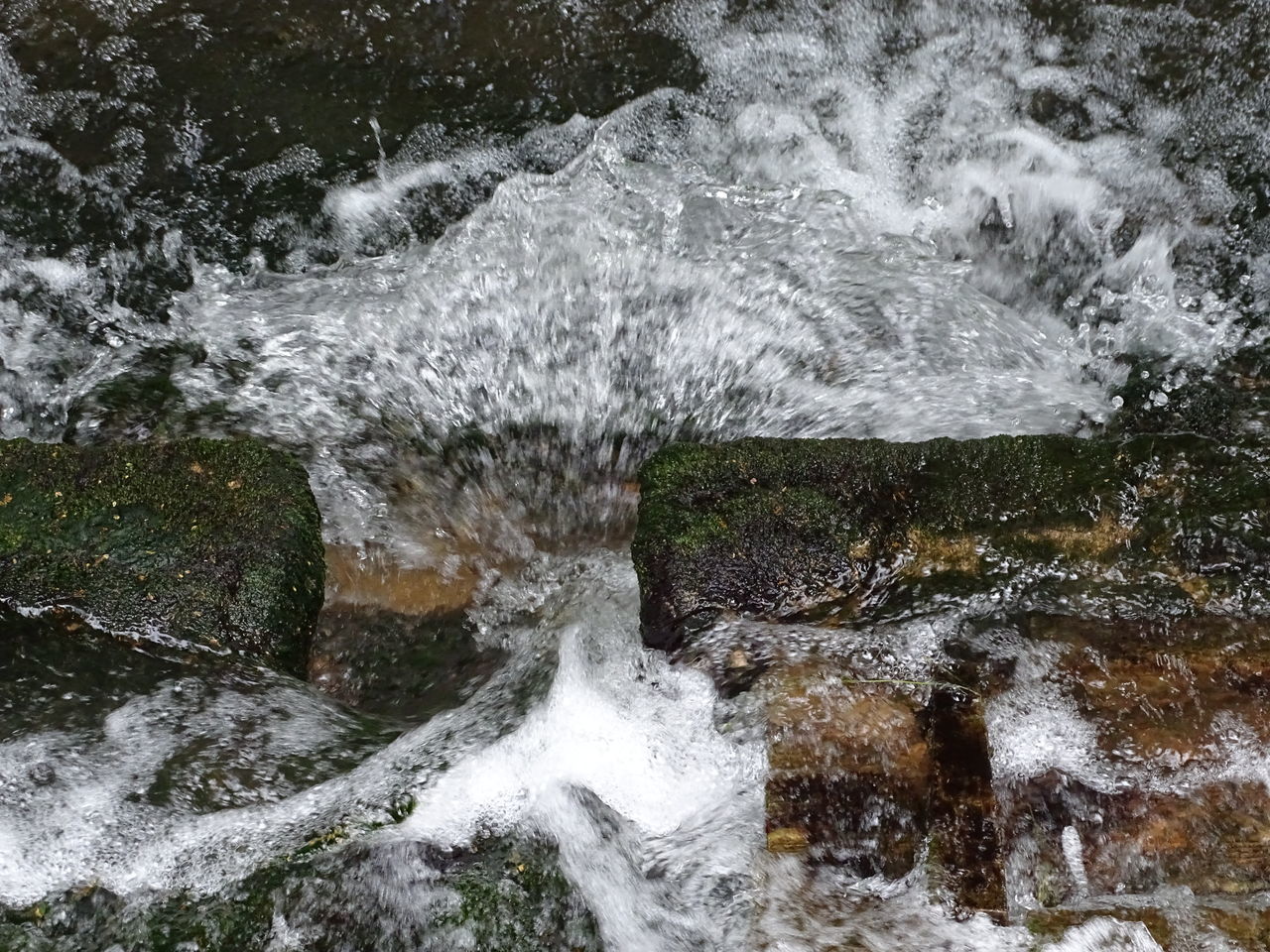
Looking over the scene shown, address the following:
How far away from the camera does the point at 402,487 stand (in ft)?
11.8

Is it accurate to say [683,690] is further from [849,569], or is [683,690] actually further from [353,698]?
[353,698]

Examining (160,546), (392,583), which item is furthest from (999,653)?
(160,546)

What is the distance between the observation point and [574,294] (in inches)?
144

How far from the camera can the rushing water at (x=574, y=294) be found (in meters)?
2.84

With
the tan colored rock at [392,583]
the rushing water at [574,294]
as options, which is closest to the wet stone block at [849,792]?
the rushing water at [574,294]

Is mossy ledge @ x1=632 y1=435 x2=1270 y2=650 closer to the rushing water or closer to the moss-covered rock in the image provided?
the rushing water

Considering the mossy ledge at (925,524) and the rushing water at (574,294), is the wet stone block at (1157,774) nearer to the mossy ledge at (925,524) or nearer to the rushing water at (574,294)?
the mossy ledge at (925,524)

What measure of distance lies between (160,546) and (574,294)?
5.68 ft

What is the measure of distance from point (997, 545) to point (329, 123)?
3171mm

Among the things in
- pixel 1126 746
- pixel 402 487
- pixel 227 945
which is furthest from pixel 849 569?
pixel 227 945

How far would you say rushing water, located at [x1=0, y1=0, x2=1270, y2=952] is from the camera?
284 centimetres

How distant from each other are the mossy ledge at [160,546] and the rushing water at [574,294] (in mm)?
161

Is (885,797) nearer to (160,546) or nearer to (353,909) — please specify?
(353,909)

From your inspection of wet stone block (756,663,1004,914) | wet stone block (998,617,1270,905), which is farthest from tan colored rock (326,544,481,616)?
wet stone block (998,617,1270,905)
